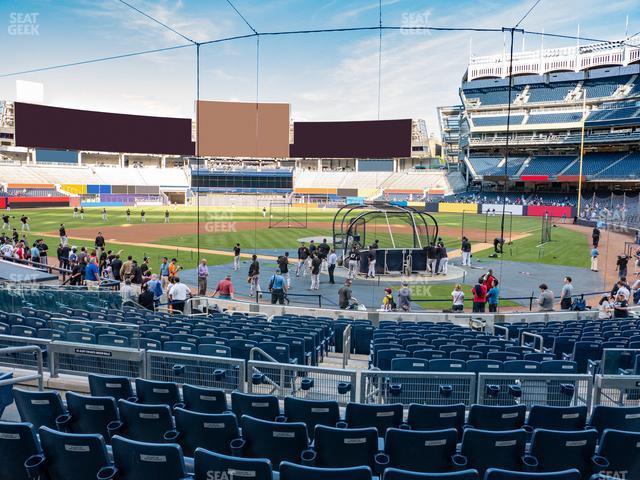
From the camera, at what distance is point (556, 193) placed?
7100 centimetres

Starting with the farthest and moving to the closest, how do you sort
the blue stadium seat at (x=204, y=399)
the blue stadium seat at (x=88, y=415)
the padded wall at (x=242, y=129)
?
the padded wall at (x=242, y=129), the blue stadium seat at (x=204, y=399), the blue stadium seat at (x=88, y=415)

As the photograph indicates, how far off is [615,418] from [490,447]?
1729 mm

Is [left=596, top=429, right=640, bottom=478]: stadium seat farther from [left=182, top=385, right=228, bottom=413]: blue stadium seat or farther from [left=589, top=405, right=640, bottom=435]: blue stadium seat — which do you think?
[left=182, top=385, right=228, bottom=413]: blue stadium seat

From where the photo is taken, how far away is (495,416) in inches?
199

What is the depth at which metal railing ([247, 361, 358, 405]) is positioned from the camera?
5.84 metres

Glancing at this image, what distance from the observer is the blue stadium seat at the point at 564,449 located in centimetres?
433

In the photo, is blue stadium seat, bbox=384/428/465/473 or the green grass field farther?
the green grass field

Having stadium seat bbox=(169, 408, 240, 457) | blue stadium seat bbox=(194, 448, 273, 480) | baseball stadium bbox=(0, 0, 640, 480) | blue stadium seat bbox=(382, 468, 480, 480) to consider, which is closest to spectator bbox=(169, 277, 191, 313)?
baseball stadium bbox=(0, 0, 640, 480)

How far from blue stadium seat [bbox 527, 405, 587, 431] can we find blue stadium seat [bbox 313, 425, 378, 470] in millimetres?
2030

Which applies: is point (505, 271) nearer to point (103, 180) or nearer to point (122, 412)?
point (122, 412)

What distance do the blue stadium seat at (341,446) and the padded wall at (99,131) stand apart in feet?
298

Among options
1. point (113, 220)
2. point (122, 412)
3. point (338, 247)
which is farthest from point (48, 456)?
point (113, 220)

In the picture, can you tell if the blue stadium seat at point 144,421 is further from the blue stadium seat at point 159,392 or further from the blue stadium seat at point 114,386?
the blue stadium seat at point 114,386

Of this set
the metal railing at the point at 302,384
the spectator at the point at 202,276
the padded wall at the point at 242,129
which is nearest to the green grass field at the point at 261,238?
the spectator at the point at 202,276
